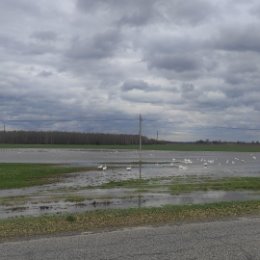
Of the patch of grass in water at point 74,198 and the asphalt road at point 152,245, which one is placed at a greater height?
the asphalt road at point 152,245

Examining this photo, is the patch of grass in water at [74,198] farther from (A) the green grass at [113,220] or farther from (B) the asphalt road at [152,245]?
(B) the asphalt road at [152,245]

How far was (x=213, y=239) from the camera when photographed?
31.7 ft

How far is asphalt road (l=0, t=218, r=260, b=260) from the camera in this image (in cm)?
845

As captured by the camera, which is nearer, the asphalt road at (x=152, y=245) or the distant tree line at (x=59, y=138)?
the asphalt road at (x=152, y=245)

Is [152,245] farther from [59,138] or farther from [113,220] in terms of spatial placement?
[59,138]

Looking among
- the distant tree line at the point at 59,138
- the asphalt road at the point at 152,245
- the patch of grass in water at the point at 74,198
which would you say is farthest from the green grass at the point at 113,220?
the distant tree line at the point at 59,138

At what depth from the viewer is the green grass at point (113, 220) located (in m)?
11.3

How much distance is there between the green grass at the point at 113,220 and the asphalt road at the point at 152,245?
93 cm

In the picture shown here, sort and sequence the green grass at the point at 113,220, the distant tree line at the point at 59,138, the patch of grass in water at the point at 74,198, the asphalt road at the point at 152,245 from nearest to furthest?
the asphalt road at the point at 152,245, the green grass at the point at 113,220, the patch of grass in water at the point at 74,198, the distant tree line at the point at 59,138

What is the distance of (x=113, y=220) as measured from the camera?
12.5 metres

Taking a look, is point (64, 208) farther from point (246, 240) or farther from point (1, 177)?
point (1, 177)

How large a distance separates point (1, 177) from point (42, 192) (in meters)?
8.37

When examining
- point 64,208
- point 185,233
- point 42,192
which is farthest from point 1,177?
point 185,233

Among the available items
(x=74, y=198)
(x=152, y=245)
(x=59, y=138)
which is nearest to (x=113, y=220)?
(x=152, y=245)
